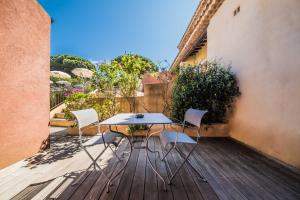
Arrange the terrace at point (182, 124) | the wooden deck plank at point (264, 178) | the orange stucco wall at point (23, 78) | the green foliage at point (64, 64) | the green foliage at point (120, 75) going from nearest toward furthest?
the wooden deck plank at point (264, 178), the terrace at point (182, 124), the orange stucco wall at point (23, 78), the green foliage at point (120, 75), the green foliage at point (64, 64)

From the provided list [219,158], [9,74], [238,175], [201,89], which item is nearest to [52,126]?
[9,74]

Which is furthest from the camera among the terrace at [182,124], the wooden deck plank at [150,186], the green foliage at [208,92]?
the green foliage at [208,92]

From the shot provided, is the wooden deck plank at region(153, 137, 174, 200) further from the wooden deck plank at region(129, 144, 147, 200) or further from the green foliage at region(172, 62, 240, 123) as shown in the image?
the green foliage at region(172, 62, 240, 123)

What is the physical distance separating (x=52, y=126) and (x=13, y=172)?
3974mm

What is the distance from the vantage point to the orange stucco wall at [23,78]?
254cm

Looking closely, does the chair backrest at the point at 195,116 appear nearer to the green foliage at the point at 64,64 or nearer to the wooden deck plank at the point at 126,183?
the wooden deck plank at the point at 126,183

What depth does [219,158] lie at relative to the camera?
9.78 ft

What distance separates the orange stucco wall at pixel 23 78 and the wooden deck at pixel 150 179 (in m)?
0.38

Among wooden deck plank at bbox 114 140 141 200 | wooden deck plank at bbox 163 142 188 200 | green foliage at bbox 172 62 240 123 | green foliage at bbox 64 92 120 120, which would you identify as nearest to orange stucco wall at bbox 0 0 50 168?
green foliage at bbox 64 92 120 120

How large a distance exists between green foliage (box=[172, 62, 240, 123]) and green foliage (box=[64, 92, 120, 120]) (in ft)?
6.11

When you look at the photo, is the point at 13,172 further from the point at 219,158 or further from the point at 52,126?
the point at 52,126

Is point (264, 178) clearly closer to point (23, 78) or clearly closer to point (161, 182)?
point (161, 182)

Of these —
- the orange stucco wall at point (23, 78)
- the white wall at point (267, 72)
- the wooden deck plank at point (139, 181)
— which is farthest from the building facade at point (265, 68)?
the orange stucco wall at point (23, 78)

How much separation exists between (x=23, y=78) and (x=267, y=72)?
4.37m
